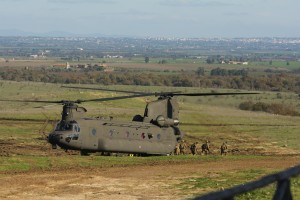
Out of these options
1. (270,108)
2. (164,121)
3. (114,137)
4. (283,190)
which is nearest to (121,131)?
(114,137)

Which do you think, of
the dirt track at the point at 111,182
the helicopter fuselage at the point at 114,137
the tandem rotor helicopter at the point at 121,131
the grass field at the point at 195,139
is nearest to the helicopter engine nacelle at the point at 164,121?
the tandem rotor helicopter at the point at 121,131

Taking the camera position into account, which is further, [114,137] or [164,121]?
[164,121]

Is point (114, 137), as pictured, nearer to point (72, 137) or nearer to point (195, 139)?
point (72, 137)

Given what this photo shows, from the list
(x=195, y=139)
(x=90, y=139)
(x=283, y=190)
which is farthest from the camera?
(x=195, y=139)

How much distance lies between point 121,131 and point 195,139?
1704 cm

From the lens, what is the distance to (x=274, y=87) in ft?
375

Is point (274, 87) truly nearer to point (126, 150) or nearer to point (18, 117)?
point (18, 117)

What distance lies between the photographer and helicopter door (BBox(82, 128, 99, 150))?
2716 cm

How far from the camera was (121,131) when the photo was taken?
1106 inches

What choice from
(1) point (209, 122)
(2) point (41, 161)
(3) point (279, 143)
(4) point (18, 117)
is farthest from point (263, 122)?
(2) point (41, 161)

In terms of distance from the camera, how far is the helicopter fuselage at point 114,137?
26828 millimetres

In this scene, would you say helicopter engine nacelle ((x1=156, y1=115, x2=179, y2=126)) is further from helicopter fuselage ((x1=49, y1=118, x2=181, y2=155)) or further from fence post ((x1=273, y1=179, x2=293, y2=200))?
fence post ((x1=273, y1=179, x2=293, y2=200))

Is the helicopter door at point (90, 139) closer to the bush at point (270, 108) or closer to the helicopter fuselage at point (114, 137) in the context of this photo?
the helicopter fuselage at point (114, 137)

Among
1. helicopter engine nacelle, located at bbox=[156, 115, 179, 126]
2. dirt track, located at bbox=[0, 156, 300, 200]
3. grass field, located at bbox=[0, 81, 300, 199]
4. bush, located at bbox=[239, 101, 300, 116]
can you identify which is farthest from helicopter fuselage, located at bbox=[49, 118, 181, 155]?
bush, located at bbox=[239, 101, 300, 116]
